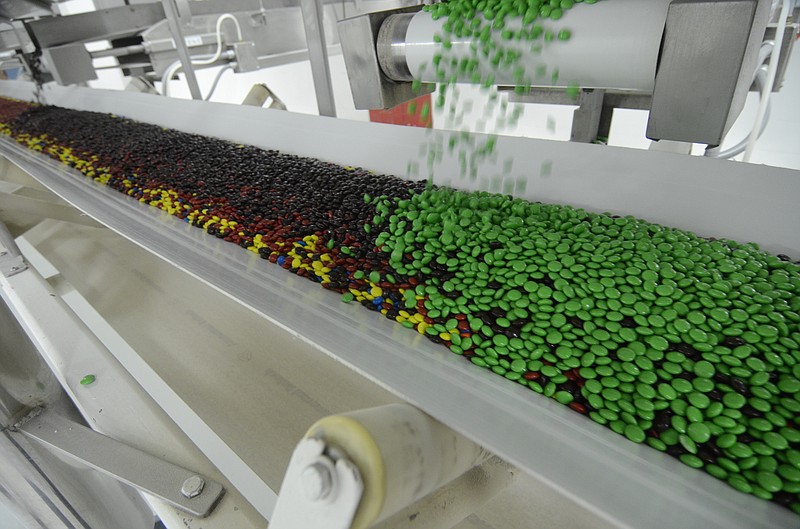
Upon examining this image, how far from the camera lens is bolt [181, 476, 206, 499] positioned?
2.69 feet

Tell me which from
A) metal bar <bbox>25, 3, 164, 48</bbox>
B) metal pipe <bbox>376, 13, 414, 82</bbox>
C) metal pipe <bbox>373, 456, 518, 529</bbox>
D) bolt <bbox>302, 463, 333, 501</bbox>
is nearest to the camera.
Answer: bolt <bbox>302, 463, 333, 501</bbox>

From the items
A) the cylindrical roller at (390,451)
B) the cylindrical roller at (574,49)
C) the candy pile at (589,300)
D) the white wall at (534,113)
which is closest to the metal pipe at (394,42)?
the cylindrical roller at (574,49)

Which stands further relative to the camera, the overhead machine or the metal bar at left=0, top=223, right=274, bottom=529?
the metal bar at left=0, top=223, right=274, bottom=529

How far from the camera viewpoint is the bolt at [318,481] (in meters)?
0.40

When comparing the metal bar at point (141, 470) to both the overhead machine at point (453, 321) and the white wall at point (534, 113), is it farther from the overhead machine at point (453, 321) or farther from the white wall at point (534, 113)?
the white wall at point (534, 113)

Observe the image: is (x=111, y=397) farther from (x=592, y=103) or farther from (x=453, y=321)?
(x=592, y=103)

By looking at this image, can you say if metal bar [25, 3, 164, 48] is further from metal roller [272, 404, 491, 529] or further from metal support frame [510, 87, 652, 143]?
metal roller [272, 404, 491, 529]

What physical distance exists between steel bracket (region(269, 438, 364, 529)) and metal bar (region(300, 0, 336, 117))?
1577 mm

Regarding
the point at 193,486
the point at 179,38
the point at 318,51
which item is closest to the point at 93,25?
the point at 179,38

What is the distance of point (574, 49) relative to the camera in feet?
1.96

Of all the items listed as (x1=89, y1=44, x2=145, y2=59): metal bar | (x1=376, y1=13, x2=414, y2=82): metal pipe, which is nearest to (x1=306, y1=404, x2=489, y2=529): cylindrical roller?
(x1=376, y1=13, x2=414, y2=82): metal pipe

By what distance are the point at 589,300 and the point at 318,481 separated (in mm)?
515

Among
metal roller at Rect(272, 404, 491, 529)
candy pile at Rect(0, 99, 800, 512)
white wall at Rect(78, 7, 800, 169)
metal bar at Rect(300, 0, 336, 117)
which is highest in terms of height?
metal bar at Rect(300, 0, 336, 117)

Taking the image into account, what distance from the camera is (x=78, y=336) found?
1228 mm
